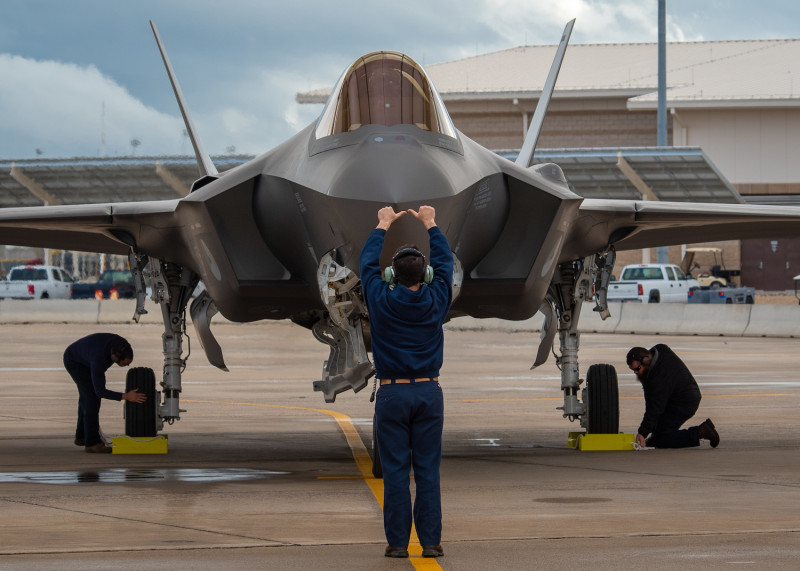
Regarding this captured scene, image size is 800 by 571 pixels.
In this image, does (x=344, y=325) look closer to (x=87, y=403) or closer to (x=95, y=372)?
(x=95, y=372)

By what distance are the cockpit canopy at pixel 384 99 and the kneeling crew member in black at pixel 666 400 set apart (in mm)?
4002

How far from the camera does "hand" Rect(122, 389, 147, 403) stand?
1192 centimetres

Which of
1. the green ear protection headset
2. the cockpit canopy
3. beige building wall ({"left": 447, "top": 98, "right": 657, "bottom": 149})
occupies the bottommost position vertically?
the green ear protection headset

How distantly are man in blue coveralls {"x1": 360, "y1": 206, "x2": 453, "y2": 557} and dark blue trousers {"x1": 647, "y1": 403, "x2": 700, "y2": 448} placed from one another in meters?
5.88

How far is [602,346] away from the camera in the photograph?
29688mm

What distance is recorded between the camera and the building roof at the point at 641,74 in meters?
55.3

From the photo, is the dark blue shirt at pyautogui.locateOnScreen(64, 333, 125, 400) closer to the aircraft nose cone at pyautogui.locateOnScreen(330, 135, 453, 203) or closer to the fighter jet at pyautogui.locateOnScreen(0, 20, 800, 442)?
the fighter jet at pyautogui.locateOnScreen(0, 20, 800, 442)

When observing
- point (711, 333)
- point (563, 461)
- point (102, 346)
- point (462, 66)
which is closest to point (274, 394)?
point (102, 346)

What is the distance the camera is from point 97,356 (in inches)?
468

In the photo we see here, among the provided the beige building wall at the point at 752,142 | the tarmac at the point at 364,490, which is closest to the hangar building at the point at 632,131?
the beige building wall at the point at 752,142

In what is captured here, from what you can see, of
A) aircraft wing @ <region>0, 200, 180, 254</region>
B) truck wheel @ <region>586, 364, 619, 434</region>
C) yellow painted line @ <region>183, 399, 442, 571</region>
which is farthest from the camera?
truck wheel @ <region>586, 364, 619, 434</region>

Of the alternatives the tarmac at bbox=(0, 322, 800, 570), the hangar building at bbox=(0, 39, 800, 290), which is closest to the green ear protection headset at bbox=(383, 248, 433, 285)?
the tarmac at bbox=(0, 322, 800, 570)

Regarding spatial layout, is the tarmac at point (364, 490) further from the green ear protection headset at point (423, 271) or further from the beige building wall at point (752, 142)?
the beige building wall at point (752, 142)

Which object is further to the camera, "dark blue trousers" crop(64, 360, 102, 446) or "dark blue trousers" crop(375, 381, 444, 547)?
"dark blue trousers" crop(64, 360, 102, 446)
